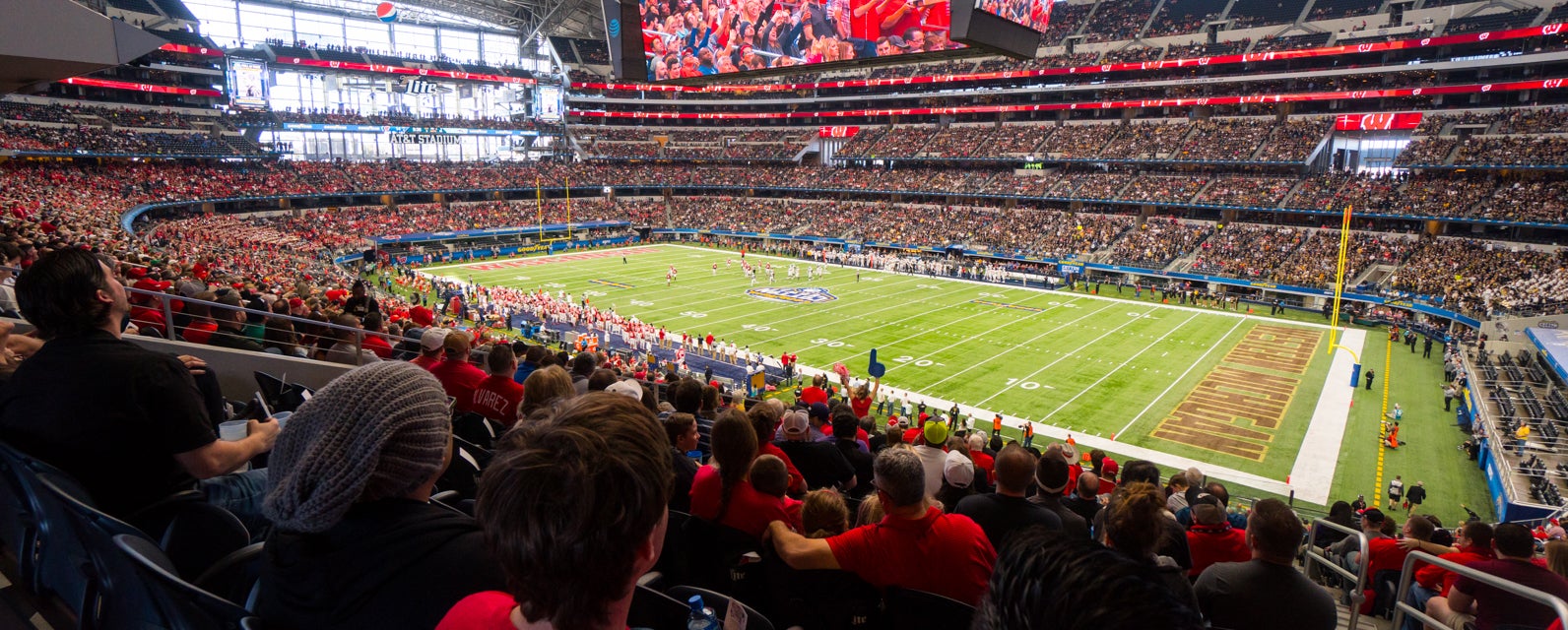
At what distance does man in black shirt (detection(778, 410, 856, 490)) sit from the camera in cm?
620

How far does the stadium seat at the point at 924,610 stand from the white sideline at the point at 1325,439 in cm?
1880

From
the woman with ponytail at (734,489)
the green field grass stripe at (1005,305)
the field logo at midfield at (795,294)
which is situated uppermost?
the woman with ponytail at (734,489)

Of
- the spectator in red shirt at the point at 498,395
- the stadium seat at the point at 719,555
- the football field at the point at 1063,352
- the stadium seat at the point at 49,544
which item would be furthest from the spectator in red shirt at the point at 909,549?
the football field at the point at 1063,352

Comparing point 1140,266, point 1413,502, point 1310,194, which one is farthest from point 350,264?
point 1310,194

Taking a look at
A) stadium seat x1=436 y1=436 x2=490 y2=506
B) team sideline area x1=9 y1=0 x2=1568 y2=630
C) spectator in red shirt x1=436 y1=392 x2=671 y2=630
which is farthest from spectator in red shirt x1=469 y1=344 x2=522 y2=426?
spectator in red shirt x1=436 y1=392 x2=671 y2=630

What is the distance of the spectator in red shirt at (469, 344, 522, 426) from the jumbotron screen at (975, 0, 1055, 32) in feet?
33.8

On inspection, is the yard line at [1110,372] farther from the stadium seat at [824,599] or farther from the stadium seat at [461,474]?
the stadium seat at [461,474]

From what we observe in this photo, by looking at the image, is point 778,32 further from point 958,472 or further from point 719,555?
point 719,555

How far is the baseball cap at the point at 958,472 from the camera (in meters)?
5.32

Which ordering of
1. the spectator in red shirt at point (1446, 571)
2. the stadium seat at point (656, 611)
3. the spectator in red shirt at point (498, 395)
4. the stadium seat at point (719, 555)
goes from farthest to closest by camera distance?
the spectator in red shirt at point (498, 395) → the spectator in red shirt at point (1446, 571) → the stadium seat at point (719, 555) → the stadium seat at point (656, 611)

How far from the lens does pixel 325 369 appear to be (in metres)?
8.52

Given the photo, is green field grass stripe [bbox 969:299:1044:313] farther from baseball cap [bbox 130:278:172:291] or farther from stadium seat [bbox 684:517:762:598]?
stadium seat [bbox 684:517:762:598]

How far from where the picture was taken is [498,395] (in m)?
6.71

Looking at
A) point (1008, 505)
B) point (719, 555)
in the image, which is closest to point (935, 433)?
point (1008, 505)
